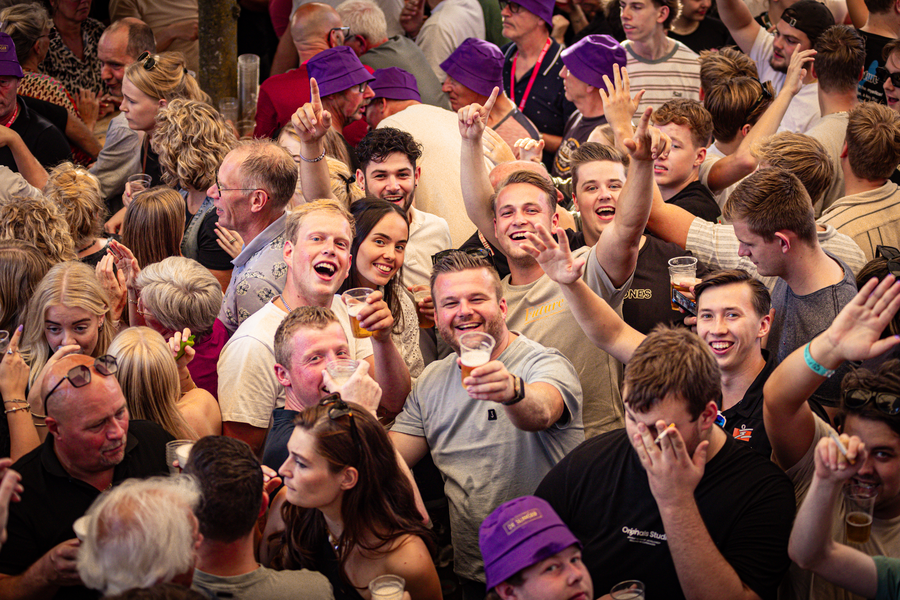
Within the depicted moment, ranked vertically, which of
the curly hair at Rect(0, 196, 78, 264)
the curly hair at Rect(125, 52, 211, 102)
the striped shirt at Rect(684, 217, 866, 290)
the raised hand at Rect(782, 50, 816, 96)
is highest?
the raised hand at Rect(782, 50, 816, 96)

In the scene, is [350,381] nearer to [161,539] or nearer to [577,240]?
[161,539]

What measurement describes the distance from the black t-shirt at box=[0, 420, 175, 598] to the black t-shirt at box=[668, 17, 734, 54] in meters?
6.07

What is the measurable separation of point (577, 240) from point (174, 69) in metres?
3.04

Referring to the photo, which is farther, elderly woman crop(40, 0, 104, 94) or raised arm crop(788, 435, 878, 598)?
elderly woman crop(40, 0, 104, 94)

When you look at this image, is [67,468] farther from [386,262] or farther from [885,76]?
[885,76]

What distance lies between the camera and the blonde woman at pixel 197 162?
4.65 meters

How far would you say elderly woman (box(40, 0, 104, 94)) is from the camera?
657cm

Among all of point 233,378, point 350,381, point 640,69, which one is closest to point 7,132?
point 233,378

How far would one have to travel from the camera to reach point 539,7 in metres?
6.24

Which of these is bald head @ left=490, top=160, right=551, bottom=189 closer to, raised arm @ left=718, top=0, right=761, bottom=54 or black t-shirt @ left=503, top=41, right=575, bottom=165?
black t-shirt @ left=503, top=41, right=575, bottom=165

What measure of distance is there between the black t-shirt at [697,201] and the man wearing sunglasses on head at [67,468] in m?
2.90

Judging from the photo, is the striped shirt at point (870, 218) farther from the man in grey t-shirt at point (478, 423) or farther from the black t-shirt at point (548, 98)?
the black t-shirt at point (548, 98)

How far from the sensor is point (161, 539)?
2.31 meters

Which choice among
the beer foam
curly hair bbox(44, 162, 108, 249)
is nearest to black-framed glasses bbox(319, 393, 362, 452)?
the beer foam
